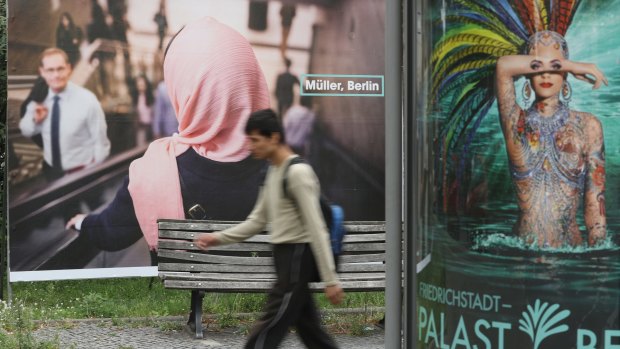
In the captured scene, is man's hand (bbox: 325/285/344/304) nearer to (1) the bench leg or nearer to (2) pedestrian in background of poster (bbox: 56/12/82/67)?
(1) the bench leg

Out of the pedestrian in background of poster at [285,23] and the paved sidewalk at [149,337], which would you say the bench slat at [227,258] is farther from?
the pedestrian in background of poster at [285,23]

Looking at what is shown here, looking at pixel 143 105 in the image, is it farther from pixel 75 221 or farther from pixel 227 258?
pixel 227 258

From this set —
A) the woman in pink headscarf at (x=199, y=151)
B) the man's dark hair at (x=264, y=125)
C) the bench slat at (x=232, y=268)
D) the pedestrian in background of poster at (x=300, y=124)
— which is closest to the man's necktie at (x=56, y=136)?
the woman in pink headscarf at (x=199, y=151)

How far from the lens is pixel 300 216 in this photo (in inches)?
233

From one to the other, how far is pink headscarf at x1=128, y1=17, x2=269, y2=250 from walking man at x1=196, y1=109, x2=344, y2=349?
15.4 feet

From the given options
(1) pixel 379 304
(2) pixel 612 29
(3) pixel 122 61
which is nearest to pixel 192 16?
(3) pixel 122 61

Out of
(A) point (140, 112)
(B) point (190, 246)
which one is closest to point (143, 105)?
(A) point (140, 112)

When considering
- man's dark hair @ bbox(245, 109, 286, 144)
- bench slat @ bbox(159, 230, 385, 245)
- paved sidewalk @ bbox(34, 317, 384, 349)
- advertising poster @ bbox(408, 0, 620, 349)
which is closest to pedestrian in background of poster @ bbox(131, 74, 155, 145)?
bench slat @ bbox(159, 230, 385, 245)

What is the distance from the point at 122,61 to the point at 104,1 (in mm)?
605

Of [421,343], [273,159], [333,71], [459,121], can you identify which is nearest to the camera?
[459,121]

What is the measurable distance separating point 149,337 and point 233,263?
94 centimetres

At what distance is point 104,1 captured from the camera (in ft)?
34.6

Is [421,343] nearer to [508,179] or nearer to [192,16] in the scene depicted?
[508,179]

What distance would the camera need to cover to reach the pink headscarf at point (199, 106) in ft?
35.2
